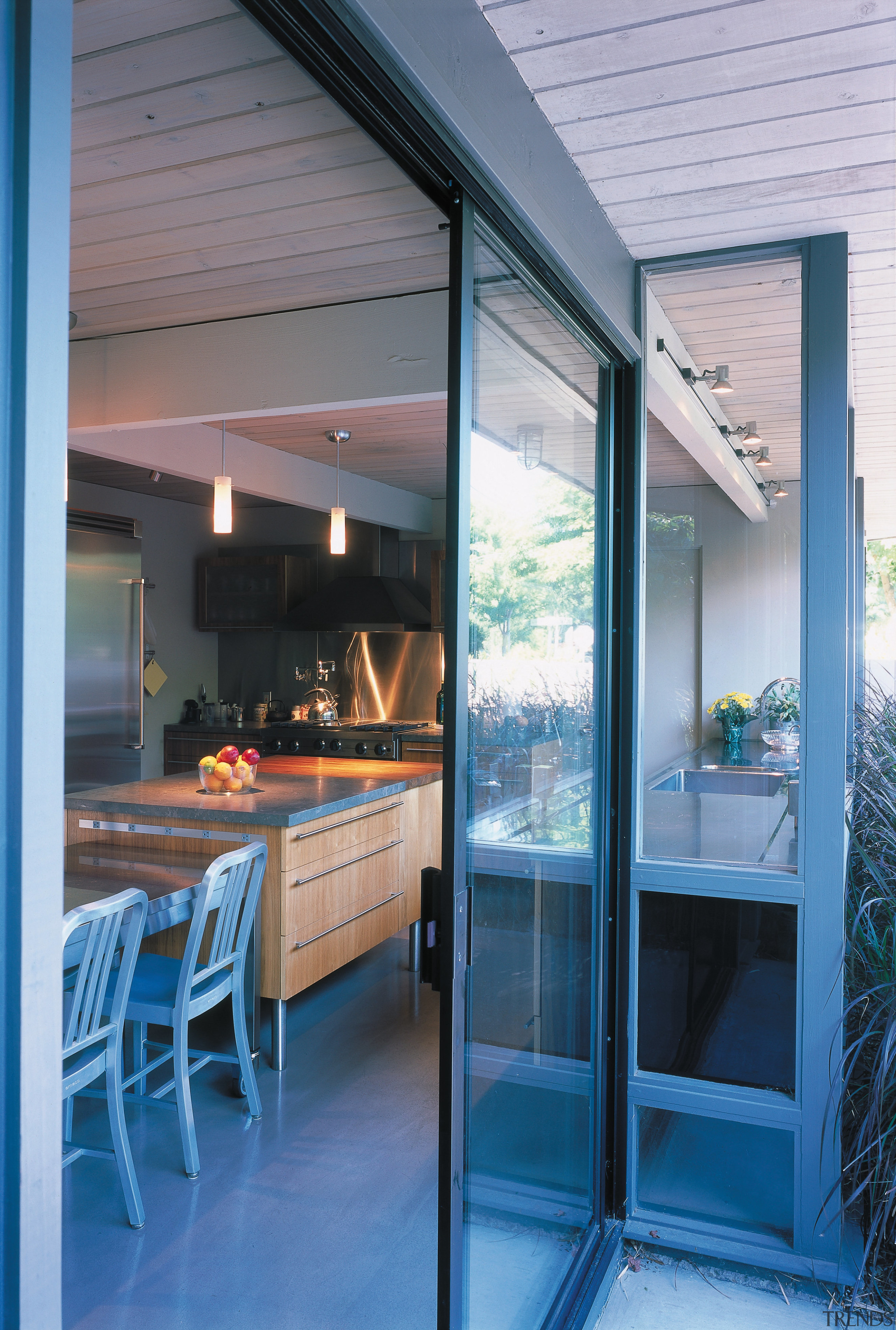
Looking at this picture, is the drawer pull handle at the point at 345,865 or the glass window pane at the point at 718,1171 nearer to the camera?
the glass window pane at the point at 718,1171

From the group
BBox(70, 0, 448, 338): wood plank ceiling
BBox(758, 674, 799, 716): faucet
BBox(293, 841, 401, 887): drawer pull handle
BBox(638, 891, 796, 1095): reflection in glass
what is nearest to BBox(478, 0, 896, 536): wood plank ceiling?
BBox(70, 0, 448, 338): wood plank ceiling

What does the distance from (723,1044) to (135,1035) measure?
1.94m

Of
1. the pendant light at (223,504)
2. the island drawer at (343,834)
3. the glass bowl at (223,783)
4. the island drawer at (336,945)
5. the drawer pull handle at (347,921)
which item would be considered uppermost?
the pendant light at (223,504)

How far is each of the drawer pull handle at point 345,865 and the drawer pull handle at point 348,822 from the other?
0.16 meters

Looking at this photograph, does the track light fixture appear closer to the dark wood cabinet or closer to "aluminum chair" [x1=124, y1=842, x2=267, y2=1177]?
"aluminum chair" [x1=124, y1=842, x2=267, y2=1177]

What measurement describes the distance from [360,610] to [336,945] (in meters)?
3.26

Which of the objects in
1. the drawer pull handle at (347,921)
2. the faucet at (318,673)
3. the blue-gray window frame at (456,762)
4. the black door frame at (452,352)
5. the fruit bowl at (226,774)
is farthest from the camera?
the faucet at (318,673)

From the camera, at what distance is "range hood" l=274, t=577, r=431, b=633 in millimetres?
6758

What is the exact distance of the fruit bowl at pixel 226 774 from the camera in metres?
3.96

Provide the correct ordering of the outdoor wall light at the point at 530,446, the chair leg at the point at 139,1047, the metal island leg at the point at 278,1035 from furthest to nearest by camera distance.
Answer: the metal island leg at the point at 278,1035, the chair leg at the point at 139,1047, the outdoor wall light at the point at 530,446

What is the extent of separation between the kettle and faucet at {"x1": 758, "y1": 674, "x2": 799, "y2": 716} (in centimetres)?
473

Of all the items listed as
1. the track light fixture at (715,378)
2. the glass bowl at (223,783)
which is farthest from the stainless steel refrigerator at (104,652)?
the track light fixture at (715,378)

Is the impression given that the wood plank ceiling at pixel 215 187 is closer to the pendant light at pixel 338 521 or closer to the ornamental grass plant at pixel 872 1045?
the pendant light at pixel 338 521

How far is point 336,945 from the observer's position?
398 centimetres
